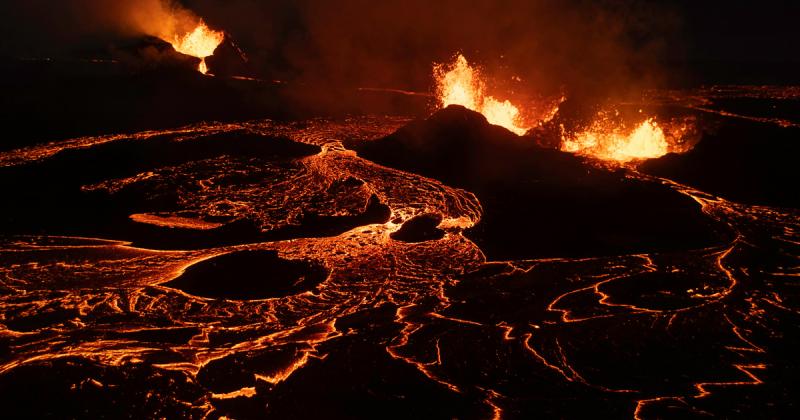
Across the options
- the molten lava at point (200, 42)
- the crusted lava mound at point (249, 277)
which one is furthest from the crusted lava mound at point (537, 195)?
the molten lava at point (200, 42)

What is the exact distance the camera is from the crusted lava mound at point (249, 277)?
7.18m

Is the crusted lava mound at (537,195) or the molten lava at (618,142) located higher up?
the molten lava at (618,142)

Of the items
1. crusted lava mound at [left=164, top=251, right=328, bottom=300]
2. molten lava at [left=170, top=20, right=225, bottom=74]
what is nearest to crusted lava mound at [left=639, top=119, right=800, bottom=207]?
crusted lava mound at [left=164, top=251, right=328, bottom=300]

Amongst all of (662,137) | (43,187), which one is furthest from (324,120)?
(662,137)

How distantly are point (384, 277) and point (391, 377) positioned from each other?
253cm

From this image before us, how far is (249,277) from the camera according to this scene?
768cm

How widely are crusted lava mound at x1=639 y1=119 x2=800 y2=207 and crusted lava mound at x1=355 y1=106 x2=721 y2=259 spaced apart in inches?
62.0

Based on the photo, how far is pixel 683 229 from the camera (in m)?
10.0

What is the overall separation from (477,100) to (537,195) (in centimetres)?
866

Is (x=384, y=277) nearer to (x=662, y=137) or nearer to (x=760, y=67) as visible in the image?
(x=662, y=137)

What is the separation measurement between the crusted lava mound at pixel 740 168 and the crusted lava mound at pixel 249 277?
10347mm

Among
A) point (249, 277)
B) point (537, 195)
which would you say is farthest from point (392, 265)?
point (537, 195)

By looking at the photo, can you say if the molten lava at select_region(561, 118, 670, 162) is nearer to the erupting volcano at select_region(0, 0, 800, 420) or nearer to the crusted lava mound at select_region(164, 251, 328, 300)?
the erupting volcano at select_region(0, 0, 800, 420)

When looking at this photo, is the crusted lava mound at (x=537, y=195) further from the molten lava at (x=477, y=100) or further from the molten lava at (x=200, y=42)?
the molten lava at (x=200, y=42)
